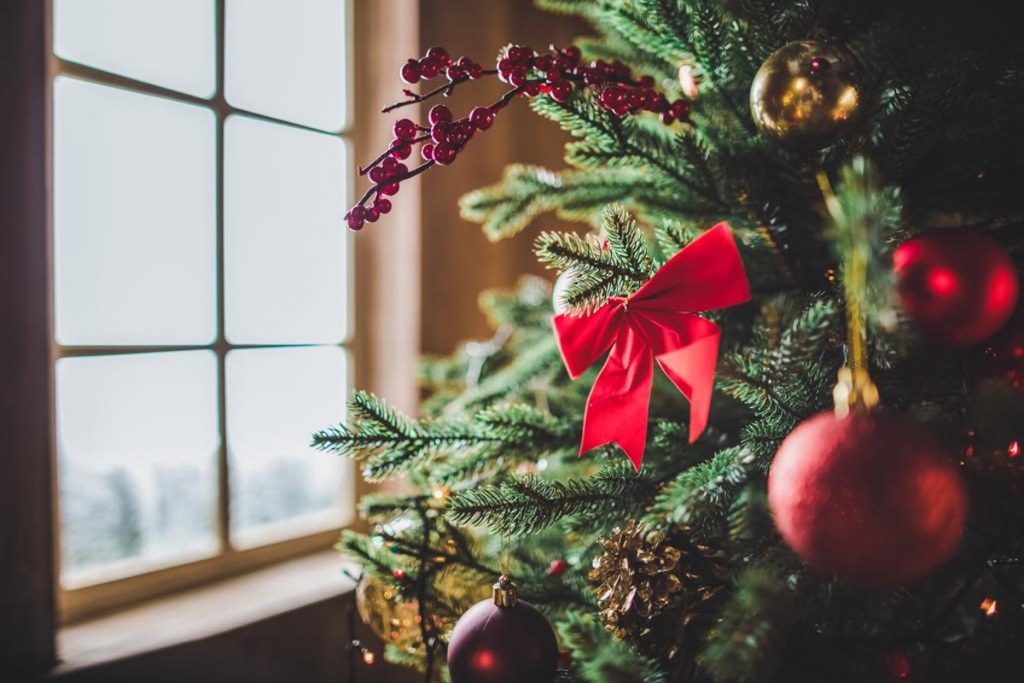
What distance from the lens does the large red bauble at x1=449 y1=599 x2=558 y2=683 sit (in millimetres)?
421

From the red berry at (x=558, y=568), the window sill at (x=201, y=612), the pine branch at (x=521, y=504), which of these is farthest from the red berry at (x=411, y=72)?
the window sill at (x=201, y=612)

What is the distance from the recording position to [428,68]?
1.49 feet

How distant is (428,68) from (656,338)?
25 centimetres

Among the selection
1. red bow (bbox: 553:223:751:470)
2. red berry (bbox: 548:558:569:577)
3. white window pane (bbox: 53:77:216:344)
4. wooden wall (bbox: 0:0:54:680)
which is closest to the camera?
red bow (bbox: 553:223:751:470)

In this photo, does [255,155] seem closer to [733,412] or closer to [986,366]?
[733,412]

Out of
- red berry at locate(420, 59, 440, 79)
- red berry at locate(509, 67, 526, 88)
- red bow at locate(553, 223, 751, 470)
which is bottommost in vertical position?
red bow at locate(553, 223, 751, 470)

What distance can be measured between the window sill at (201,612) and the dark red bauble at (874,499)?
0.80m

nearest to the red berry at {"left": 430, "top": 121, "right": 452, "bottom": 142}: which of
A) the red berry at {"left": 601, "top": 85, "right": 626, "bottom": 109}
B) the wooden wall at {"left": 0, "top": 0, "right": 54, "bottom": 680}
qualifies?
the red berry at {"left": 601, "top": 85, "right": 626, "bottom": 109}

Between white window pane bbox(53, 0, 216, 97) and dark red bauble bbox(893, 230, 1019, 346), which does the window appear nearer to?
white window pane bbox(53, 0, 216, 97)

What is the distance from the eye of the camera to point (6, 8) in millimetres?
681

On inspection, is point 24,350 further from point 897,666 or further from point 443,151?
point 897,666

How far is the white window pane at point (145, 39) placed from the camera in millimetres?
830

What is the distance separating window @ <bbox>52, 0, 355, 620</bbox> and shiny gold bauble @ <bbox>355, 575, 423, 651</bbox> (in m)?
0.47

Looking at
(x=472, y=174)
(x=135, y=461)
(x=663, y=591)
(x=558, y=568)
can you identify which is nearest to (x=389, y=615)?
(x=558, y=568)
